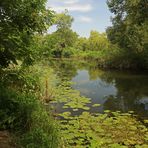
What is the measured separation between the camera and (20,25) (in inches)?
328

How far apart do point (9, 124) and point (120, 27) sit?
109ft

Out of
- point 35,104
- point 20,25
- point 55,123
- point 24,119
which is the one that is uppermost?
point 20,25

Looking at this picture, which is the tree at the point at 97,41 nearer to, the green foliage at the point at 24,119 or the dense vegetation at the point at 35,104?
the dense vegetation at the point at 35,104

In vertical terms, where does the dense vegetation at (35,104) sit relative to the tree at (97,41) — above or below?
below

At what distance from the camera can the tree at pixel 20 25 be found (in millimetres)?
7502

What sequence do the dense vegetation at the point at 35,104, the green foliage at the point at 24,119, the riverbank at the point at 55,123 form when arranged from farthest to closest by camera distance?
the riverbank at the point at 55,123, the dense vegetation at the point at 35,104, the green foliage at the point at 24,119

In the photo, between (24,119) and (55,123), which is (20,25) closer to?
(24,119)

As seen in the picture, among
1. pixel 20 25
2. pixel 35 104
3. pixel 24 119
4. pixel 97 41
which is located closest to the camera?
pixel 24 119

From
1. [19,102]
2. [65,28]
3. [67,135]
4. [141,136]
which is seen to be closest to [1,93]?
[19,102]

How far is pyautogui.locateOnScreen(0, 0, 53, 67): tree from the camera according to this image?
7502 millimetres

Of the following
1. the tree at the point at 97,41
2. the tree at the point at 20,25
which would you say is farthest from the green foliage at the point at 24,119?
the tree at the point at 97,41

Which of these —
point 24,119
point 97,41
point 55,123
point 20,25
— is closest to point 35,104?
point 55,123

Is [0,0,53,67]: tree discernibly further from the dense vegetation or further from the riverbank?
the riverbank

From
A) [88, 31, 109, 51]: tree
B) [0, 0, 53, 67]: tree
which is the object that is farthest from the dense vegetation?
[88, 31, 109, 51]: tree
